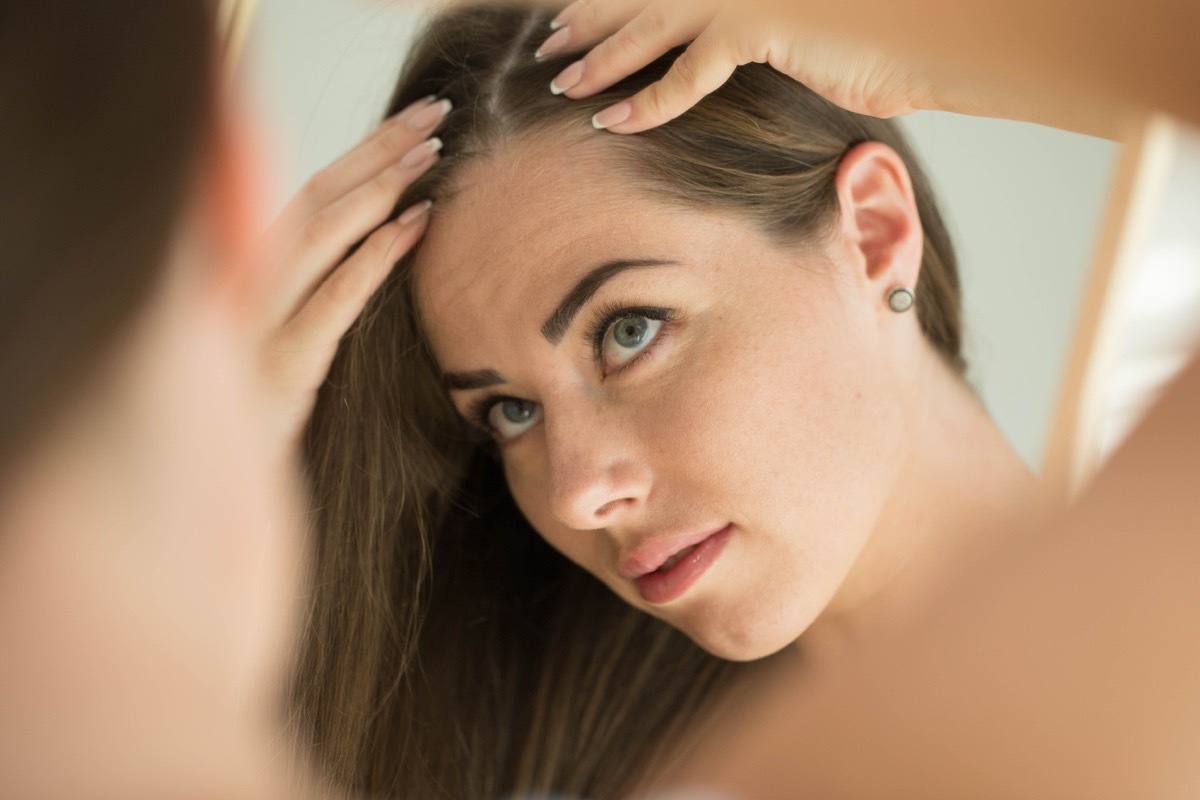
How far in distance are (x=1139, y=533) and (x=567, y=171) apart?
0.47 meters

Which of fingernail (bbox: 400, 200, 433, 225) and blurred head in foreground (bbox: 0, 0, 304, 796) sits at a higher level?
fingernail (bbox: 400, 200, 433, 225)

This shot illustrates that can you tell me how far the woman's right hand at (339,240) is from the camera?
0.71 meters

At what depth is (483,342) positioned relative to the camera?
28.3 inches

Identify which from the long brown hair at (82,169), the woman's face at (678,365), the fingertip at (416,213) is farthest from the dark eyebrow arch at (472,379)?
the long brown hair at (82,169)

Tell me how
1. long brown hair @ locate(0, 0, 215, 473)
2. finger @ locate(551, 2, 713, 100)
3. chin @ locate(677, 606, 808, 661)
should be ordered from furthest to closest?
chin @ locate(677, 606, 808, 661) < finger @ locate(551, 2, 713, 100) < long brown hair @ locate(0, 0, 215, 473)

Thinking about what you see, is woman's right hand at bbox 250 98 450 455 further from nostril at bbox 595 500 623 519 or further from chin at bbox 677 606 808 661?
chin at bbox 677 606 808 661

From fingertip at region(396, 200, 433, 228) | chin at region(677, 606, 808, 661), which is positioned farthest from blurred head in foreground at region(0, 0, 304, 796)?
chin at region(677, 606, 808, 661)

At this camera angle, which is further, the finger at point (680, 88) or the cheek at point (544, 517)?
the cheek at point (544, 517)

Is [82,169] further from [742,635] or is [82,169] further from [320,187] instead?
[742,635]

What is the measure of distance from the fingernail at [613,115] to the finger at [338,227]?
0.11m

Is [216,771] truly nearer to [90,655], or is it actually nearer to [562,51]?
[90,655]

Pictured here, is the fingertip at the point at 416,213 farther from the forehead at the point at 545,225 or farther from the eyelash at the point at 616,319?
the eyelash at the point at 616,319

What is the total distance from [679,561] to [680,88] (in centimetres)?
33

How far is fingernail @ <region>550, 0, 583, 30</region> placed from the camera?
0.68m
